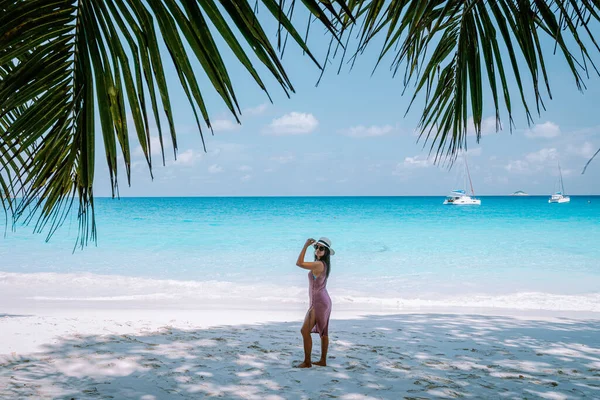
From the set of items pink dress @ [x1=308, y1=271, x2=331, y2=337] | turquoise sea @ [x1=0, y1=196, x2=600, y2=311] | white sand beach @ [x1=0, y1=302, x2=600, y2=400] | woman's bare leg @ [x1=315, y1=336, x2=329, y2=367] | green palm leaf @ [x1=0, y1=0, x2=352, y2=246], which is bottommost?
turquoise sea @ [x1=0, y1=196, x2=600, y2=311]

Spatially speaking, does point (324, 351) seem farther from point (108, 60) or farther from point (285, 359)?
point (108, 60)

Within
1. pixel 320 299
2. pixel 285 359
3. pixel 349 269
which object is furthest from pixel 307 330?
pixel 349 269

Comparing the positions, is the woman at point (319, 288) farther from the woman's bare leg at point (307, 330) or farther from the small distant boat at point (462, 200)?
the small distant boat at point (462, 200)

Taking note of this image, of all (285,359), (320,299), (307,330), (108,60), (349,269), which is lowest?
(349,269)

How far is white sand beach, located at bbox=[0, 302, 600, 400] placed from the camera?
162 inches

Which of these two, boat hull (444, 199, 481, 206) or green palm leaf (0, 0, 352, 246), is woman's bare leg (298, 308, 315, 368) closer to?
green palm leaf (0, 0, 352, 246)

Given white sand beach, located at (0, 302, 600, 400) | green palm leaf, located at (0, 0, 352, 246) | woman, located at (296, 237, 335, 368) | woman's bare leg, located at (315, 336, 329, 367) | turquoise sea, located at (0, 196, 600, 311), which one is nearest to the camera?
green palm leaf, located at (0, 0, 352, 246)

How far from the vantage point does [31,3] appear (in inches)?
37.3

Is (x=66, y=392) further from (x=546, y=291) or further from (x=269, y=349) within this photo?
(x=546, y=291)

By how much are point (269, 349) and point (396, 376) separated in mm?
1510

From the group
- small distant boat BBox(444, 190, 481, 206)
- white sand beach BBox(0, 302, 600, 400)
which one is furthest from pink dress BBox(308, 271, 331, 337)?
small distant boat BBox(444, 190, 481, 206)

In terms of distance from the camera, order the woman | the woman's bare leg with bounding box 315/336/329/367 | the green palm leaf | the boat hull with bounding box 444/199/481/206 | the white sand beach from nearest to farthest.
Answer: the green palm leaf < the white sand beach < the woman < the woman's bare leg with bounding box 315/336/329/367 < the boat hull with bounding box 444/199/481/206

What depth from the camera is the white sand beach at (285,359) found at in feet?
13.5

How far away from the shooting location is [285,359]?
16.6 feet
